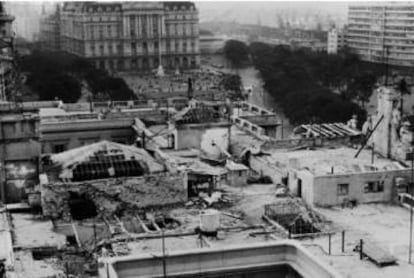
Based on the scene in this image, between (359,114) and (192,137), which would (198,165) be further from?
(359,114)

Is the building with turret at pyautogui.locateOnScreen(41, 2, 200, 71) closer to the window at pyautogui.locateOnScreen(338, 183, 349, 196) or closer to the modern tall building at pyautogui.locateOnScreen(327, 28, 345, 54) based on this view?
the modern tall building at pyautogui.locateOnScreen(327, 28, 345, 54)

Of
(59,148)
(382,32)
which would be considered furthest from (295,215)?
(382,32)

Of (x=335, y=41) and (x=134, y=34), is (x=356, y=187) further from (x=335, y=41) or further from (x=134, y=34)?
(x=134, y=34)

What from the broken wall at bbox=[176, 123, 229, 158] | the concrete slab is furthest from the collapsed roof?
the broken wall at bbox=[176, 123, 229, 158]

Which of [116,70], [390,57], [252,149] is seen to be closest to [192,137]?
[252,149]

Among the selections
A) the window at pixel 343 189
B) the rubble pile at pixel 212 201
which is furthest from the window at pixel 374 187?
the rubble pile at pixel 212 201
